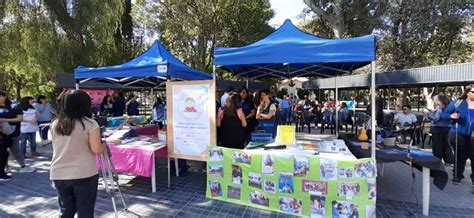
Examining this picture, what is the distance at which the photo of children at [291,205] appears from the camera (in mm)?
3273

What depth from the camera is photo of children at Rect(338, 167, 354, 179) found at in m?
3.04

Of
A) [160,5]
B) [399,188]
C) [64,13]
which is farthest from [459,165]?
[160,5]

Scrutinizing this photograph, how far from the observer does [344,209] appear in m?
3.07

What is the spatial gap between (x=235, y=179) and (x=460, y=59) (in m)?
18.6

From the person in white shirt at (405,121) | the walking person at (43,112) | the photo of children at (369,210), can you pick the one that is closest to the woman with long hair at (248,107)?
the photo of children at (369,210)

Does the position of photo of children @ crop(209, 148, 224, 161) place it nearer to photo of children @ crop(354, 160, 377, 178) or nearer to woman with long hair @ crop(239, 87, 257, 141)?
photo of children @ crop(354, 160, 377, 178)

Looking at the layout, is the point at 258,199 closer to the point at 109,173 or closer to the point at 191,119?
the point at 191,119

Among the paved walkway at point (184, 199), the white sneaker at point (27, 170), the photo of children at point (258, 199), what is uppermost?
the photo of children at point (258, 199)

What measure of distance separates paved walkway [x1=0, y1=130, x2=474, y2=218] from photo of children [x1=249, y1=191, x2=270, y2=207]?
0.12m

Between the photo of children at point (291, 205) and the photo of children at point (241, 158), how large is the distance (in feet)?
2.00

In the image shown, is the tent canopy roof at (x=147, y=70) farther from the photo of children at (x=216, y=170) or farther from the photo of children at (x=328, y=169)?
the photo of children at (x=328, y=169)

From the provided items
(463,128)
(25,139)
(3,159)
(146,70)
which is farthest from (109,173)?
(463,128)

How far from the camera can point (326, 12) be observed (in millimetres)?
16953

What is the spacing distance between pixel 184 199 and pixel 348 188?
2.21 metres
